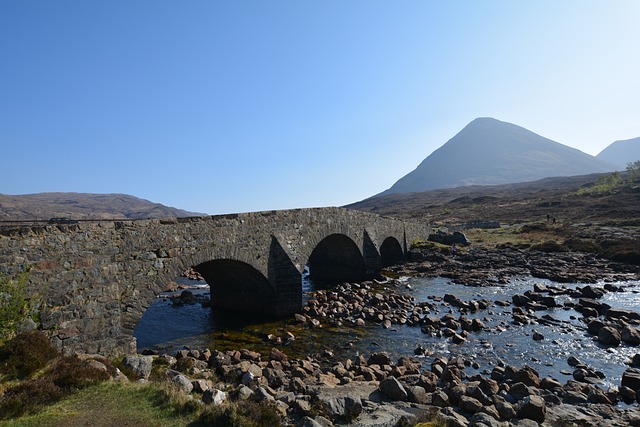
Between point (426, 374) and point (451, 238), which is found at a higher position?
point (451, 238)

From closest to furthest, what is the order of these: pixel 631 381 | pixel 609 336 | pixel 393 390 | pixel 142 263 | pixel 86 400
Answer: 1. pixel 86 400
2. pixel 393 390
3. pixel 631 381
4. pixel 142 263
5. pixel 609 336

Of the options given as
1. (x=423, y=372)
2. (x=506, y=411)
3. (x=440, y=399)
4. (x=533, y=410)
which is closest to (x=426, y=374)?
(x=423, y=372)

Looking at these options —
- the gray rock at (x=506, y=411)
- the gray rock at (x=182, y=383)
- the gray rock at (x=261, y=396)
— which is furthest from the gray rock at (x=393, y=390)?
the gray rock at (x=182, y=383)

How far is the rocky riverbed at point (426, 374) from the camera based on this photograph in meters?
8.02

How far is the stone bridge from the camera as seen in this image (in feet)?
29.3

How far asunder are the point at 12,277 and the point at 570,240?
43.8m

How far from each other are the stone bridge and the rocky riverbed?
1478 mm

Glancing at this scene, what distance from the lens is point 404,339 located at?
15297 mm

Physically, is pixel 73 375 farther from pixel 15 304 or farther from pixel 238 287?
pixel 238 287

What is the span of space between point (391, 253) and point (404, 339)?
22101 mm

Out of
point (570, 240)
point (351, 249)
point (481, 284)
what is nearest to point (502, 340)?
point (481, 284)

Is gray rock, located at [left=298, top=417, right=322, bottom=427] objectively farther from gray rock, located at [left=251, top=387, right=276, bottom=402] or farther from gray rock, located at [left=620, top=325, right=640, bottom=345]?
gray rock, located at [left=620, top=325, right=640, bottom=345]

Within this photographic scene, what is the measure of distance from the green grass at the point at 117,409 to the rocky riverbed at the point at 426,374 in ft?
2.66

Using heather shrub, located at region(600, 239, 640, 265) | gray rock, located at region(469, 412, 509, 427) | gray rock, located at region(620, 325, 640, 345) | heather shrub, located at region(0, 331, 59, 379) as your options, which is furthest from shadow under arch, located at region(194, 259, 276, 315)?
heather shrub, located at region(600, 239, 640, 265)
